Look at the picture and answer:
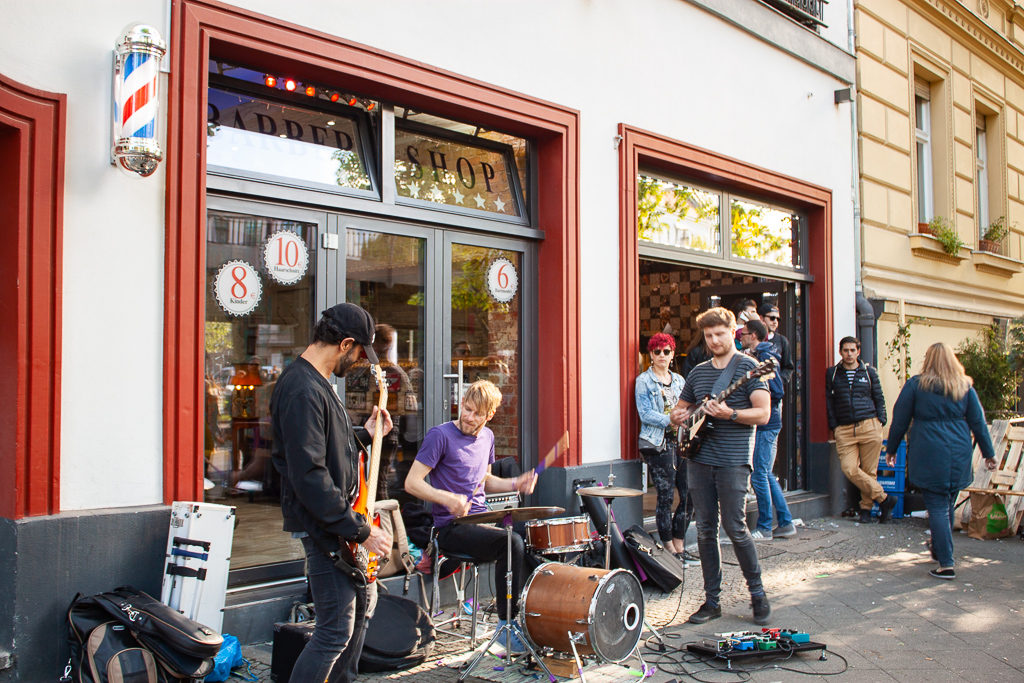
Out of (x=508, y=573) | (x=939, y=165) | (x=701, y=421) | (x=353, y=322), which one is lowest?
(x=508, y=573)

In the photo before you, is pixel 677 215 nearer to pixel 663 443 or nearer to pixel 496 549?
pixel 663 443

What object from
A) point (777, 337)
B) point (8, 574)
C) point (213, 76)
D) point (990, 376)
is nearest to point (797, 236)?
point (777, 337)

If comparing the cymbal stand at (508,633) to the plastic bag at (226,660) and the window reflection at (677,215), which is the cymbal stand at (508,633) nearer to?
the plastic bag at (226,660)

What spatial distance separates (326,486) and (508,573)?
1.54 metres

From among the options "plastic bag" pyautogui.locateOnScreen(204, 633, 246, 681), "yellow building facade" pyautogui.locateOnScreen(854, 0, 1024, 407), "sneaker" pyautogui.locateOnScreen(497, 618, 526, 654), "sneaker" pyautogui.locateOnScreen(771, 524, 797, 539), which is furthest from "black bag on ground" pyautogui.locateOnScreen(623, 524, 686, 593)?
"yellow building facade" pyautogui.locateOnScreen(854, 0, 1024, 407)

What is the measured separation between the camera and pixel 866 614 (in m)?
5.70

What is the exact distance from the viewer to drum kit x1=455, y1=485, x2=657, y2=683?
410 centimetres

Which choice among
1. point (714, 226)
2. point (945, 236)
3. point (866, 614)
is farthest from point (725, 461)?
point (945, 236)

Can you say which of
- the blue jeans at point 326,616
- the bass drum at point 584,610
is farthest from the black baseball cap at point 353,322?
the bass drum at point 584,610

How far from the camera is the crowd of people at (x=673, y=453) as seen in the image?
Answer: 3.43 meters

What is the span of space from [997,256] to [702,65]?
666cm

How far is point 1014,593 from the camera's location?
625 cm

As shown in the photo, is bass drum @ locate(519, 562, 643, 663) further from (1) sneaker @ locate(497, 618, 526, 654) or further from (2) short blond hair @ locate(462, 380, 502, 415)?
(2) short blond hair @ locate(462, 380, 502, 415)

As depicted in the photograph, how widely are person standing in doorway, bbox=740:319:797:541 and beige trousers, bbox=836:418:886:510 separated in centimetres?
143
